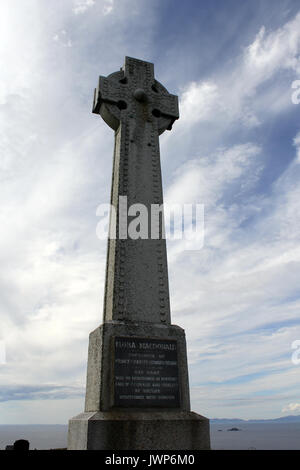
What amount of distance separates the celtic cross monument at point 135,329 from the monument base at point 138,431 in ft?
0.05

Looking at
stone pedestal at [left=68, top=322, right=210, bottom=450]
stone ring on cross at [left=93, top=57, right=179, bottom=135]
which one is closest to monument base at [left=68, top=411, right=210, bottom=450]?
stone pedestal at [left=68, top=322, right=210, bottom=450]

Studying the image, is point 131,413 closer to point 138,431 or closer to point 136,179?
point 138,431

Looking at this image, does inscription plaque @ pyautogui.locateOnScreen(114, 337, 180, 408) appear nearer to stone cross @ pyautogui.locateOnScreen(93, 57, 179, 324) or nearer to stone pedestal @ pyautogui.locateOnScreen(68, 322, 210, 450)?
stone pedestal @ pyautogui.locateOnScreen(68, 322, 210, 450)

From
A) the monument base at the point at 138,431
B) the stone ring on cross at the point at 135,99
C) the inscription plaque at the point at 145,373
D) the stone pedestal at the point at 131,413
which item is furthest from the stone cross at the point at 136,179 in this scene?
the monument base at the point at 138,431

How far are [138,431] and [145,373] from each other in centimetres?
102

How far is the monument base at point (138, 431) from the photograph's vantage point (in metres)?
5.41

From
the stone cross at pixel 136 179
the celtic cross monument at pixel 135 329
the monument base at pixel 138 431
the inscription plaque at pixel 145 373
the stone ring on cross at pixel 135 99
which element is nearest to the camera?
the monument base at pixel 138 431

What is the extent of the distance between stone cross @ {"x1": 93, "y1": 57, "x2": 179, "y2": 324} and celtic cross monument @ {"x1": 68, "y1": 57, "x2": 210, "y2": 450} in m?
0.02

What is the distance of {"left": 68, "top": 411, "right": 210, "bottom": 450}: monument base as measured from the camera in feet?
17.8

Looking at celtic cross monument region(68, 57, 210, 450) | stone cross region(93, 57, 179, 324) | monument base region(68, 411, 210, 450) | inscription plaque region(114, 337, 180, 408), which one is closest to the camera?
monument base region(68, 411, 210, 450)

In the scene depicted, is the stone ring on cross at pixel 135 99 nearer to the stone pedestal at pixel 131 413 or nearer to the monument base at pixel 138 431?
the stone pedestal at pixel 131 413

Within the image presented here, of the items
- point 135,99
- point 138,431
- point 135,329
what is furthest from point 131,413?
point 135,99
